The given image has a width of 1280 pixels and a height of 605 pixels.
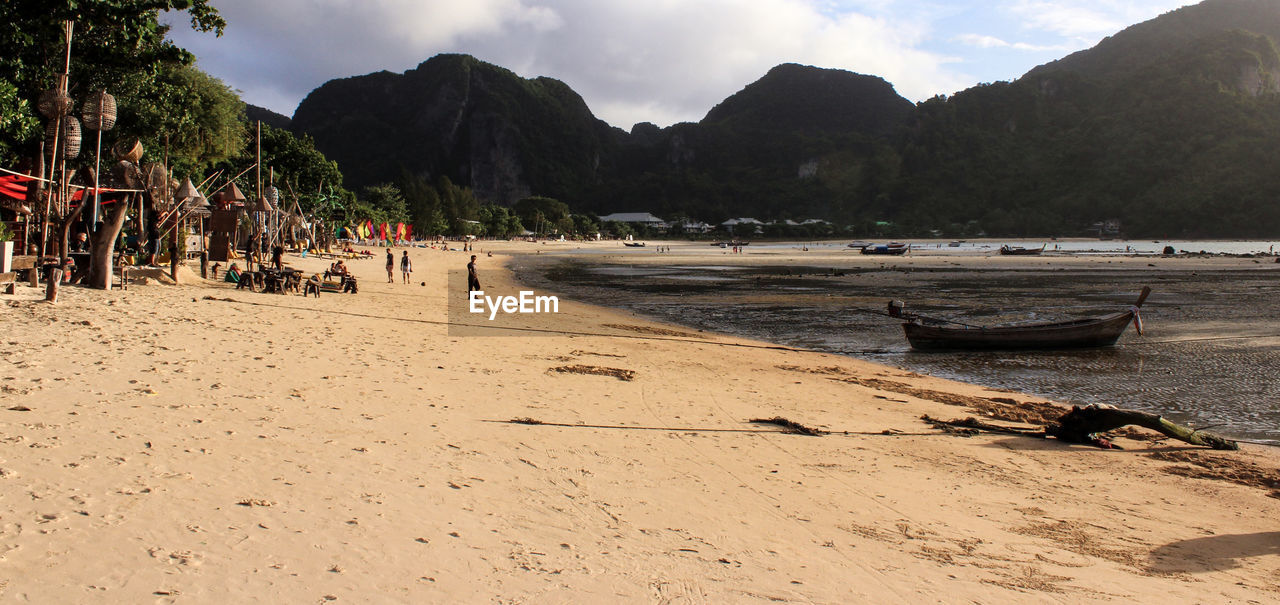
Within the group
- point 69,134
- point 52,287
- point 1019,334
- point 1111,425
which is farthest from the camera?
Result: point 1019,334

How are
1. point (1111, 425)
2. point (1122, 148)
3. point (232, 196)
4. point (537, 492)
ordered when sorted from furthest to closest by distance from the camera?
1. point (1122, 148)
2. point (232, 196)
3. point (1111, 425)
4. point (537, 492)

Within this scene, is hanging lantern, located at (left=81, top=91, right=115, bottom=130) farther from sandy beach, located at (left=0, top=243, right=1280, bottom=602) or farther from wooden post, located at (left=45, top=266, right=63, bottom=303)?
sandy beach, located at (left=0, top=243, right=1280, bottom=602)

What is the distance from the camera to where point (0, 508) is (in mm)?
3773

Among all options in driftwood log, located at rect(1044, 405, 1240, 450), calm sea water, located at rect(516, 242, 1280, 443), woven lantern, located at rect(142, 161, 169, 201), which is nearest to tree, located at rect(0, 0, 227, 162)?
woven lantern, located at rect(142, 161, 169, 201)

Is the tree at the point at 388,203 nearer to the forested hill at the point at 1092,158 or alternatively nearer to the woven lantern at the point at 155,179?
the forested hill at the point at 1092,158

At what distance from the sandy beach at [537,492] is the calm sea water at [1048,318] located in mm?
3478

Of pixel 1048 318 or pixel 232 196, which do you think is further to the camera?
pixel 232 196

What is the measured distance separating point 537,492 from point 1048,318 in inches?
896

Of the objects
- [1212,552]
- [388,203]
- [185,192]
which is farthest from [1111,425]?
[388,203]

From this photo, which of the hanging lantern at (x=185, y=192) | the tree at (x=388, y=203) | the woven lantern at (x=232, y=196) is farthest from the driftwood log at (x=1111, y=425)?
the tree at (x=388, y=203)

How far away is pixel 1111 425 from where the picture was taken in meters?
8.04

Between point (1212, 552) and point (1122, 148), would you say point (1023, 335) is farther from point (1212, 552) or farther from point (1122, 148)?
point (1122, 148)

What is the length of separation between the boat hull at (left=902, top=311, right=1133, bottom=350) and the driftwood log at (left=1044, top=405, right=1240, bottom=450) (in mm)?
8420

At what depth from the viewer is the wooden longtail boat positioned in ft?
55.5
